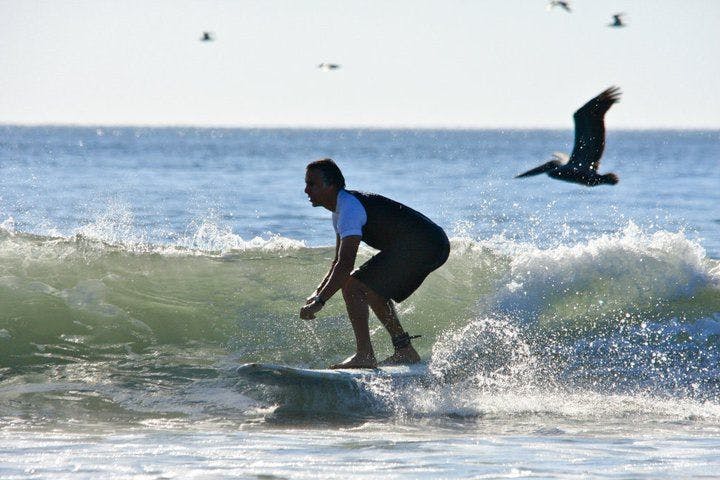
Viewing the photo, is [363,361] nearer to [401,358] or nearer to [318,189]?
[401,358]

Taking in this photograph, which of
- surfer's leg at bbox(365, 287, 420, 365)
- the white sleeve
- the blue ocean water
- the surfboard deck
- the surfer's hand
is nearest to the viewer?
the blue ocean water

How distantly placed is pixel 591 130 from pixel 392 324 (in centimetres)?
315

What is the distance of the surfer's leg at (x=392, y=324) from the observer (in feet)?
22.1

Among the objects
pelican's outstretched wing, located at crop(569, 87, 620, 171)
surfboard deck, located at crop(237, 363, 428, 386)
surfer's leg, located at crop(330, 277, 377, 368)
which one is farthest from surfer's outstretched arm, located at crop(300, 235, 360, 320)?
pelican's outstretched wing, located at crop(569, 87, 620, 171)

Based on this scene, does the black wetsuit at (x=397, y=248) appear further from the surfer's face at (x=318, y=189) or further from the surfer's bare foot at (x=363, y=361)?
the surfer's bare foot at (x=363, y=361)

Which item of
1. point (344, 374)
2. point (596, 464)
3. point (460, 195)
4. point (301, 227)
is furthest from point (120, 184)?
point (596, 464)

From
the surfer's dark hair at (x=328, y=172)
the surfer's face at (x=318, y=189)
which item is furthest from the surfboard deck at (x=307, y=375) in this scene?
the surfer's dark hair at (x=328, y=172)

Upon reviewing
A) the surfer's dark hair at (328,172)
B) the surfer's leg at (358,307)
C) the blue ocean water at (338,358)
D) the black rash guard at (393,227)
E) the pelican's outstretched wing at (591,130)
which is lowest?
the blue ocean water at (338,358)

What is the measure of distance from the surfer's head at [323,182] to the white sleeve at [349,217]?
8 centimetres

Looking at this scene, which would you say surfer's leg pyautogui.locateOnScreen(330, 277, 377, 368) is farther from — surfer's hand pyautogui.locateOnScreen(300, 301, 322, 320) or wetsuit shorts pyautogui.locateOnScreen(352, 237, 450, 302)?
surfer's hand pyautogui.locateOnScreen(300, 301, 322, 320)

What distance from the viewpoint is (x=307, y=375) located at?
6605 millimetres

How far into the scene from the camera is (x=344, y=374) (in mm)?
6664

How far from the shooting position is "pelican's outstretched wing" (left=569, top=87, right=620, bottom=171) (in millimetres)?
8656

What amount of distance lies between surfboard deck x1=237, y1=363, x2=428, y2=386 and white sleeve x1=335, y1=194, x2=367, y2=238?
3.09 feet
